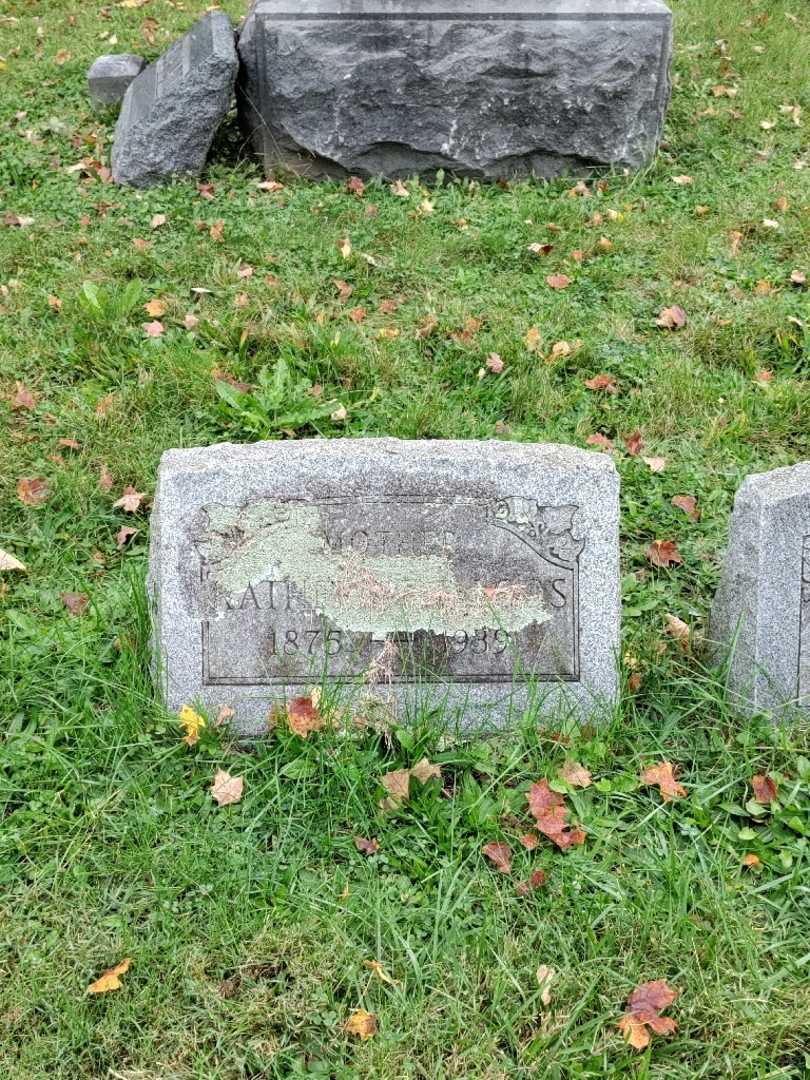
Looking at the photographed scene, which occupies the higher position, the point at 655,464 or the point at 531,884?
the point at 655,464

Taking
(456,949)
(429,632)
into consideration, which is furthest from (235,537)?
(456,949)

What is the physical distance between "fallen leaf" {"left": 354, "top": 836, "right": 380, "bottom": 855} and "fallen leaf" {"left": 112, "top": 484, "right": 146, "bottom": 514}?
1.68 m

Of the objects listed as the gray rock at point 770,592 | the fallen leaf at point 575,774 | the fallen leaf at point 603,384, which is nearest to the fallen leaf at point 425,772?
the fallen leaf at point 575,774

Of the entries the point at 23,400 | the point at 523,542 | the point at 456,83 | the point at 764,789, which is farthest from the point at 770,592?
the point at 456,83

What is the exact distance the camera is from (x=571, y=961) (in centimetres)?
230

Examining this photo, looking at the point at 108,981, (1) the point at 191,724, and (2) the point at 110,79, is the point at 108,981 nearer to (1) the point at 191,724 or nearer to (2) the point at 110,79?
(1) the point at 191,724

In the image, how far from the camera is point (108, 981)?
2.26m

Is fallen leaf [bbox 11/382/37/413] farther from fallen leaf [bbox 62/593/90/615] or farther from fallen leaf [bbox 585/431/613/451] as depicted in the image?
fallen leaf [bbox 585/431/613/451]

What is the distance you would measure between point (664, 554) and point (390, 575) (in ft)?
3.77

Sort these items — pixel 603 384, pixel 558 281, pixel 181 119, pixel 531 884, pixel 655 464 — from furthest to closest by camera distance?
pixel 181 119 → pixel 558 281 → pixel 603 384 → pixel 655 464 → pixel 531 884

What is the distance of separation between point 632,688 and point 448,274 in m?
2.77

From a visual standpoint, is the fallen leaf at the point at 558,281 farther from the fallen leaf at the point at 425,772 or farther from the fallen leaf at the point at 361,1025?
the fallen leaf at the point at 361,1025

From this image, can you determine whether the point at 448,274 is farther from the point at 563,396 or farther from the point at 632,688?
the point at 632,688

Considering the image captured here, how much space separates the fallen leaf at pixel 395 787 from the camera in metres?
2.63
